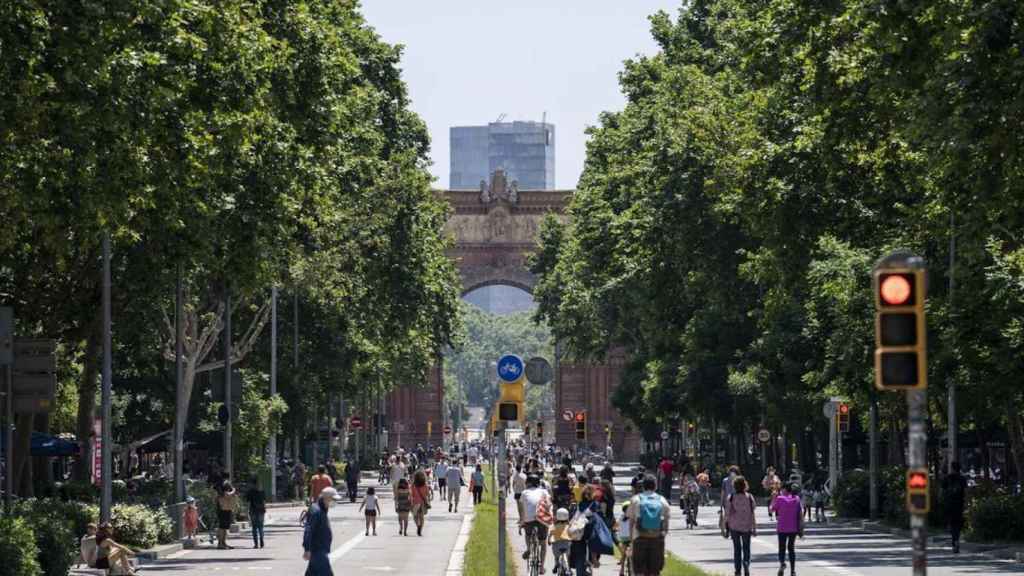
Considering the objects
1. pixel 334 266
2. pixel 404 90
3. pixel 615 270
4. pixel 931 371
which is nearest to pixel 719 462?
pixel 615 270

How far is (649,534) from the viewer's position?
26922mm

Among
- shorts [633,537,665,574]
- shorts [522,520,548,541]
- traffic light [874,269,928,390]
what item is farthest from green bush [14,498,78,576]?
traffic light [874,269,928,390]

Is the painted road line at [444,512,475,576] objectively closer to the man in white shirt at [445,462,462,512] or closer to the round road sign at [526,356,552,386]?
the round road sign at [526,356,552,386]

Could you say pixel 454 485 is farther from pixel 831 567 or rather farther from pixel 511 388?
pixel 511 388

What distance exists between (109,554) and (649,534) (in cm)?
630

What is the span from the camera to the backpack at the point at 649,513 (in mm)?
26828

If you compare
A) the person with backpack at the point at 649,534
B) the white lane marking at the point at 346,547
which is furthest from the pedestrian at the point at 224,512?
the person with backpack at the point at 649,534

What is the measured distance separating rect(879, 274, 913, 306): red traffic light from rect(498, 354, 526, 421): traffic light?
464 inches

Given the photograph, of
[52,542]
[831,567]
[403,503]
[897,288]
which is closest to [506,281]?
[403,503]

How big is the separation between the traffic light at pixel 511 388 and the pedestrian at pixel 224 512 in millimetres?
19498

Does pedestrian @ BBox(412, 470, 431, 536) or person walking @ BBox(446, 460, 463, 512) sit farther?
person walking @ BBox(446, 460, 463, 512)

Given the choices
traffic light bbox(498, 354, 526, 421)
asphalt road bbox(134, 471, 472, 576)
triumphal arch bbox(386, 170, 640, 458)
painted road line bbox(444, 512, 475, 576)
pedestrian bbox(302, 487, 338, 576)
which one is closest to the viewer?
pedestrian bbox(302, 487, 338, 576)

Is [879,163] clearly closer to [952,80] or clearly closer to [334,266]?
[952,80]

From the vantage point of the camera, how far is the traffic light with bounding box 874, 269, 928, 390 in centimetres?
1485
